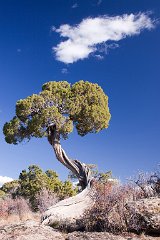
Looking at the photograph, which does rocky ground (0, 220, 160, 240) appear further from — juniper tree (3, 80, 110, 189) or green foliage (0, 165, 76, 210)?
green foliage (0, 165, 76, 210)

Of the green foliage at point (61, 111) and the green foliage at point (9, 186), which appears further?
the green foliage at point (9, 186)

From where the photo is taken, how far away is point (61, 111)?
26266 mm

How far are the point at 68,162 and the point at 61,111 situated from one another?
12.5 ft

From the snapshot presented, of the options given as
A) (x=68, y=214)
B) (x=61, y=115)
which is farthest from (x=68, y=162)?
(x=68, y=214)

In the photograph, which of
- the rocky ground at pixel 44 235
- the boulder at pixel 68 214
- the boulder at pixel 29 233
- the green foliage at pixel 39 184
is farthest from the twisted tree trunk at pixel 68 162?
the rocky ground at pixel 44 235

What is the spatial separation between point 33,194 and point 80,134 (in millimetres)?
14149

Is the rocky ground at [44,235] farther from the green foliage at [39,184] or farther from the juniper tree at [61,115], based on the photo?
the green foliage at [39,184]

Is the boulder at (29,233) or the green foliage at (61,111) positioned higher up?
the green foliage at (61,111)

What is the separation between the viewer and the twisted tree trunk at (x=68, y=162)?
78.5 ft

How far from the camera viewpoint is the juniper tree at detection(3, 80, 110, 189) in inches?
994

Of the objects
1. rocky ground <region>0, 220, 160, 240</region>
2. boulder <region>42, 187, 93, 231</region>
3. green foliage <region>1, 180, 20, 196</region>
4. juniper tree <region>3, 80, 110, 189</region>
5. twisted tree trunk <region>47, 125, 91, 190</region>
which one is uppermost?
green foliage <region>1, 180, 20, 196</region>

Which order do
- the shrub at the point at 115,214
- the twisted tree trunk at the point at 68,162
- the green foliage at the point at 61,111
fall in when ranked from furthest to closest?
the green foliage at the point at 61,111
the twisted tree trunk at the point at 68,162
the shrub at the point at 115,214

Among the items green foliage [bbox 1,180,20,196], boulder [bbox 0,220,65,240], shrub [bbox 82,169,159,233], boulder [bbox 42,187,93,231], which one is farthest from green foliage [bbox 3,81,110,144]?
green foliage [bbox 1,180,20,196]

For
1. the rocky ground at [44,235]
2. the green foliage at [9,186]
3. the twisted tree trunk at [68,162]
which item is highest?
the green foliage at [9,186]
